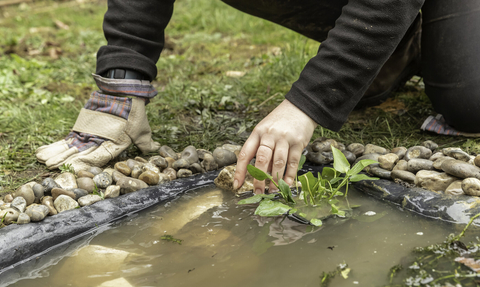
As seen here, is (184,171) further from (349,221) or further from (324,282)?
(324,282)

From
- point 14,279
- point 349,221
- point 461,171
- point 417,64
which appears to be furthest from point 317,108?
point 417,64

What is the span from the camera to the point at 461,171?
1.41 m

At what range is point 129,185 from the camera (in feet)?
5.21

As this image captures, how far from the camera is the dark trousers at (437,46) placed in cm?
179

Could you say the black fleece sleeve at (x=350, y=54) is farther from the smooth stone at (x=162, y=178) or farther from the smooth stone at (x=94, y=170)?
the smooth stone at (x=94, y=170)

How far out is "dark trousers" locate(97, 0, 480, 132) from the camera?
70.7 inches

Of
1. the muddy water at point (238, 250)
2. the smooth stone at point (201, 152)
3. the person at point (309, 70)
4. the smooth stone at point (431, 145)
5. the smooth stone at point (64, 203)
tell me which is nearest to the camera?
the muddy water at point (238, 250)

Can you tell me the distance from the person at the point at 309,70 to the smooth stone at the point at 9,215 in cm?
39

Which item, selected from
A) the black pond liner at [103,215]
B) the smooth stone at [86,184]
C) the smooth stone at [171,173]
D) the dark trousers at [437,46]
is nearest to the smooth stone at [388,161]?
the black pond liner at [103,215]

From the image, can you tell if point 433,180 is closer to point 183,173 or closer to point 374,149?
point 374,149

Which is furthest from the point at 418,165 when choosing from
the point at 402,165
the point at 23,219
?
the point at 23,219

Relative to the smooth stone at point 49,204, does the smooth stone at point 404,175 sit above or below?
above

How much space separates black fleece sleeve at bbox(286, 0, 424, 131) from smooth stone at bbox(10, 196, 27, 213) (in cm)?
107

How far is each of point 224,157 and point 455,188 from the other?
966 mm
